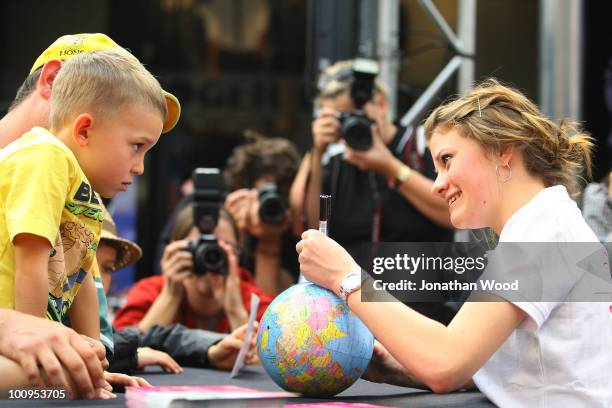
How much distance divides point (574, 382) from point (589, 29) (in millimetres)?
3723

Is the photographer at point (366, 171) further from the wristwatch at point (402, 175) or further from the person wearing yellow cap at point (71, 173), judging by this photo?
the person wearing yellow cap at point (71, 173)

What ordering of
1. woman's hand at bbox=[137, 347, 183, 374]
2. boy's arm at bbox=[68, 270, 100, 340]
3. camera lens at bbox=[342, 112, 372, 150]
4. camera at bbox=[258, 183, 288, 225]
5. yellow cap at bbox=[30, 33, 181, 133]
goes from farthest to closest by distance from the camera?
1. camera at bbox=[258, 183, 288, 225]
2. camera lens at bbox=[342, 112, 372, 150]
3. woman's hand at bbox=[137, 347, 183, 374]
4. yellow cap at bbox=[30, 33, 181, 133]
5. boy's arm at bbox=[68, 270, 100, 340]

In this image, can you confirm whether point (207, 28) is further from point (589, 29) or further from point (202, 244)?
point (202, 244)

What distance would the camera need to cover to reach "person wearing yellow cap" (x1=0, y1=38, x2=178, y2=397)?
1885 mm

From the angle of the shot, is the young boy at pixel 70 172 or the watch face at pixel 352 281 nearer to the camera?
the young boy at pixel 70 172

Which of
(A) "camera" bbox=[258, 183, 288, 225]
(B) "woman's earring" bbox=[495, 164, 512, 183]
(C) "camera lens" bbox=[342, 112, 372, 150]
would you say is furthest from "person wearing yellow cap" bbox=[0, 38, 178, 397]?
(A) "camera" bbox=[258, 183, 288, 225]

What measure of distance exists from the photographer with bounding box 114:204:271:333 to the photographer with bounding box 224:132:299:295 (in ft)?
1.30

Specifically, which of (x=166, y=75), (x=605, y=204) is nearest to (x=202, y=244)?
(x=605, y=204)

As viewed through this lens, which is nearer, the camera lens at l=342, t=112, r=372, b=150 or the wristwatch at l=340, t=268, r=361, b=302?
the wristwatch at l=340, t=268, r=361, b=302

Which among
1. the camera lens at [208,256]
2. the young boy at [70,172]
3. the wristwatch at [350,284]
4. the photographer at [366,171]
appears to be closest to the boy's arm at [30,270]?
the young boy at [70,172]

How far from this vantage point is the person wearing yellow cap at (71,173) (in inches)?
74.2

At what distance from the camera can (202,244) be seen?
3656 millimetres

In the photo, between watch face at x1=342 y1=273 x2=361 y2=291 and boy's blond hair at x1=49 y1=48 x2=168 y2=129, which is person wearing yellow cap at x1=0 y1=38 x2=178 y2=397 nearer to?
boy's blond hair at x1=49 y1=48 x2=168 y2=129

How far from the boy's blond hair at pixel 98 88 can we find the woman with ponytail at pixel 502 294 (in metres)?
Result: 0.48
